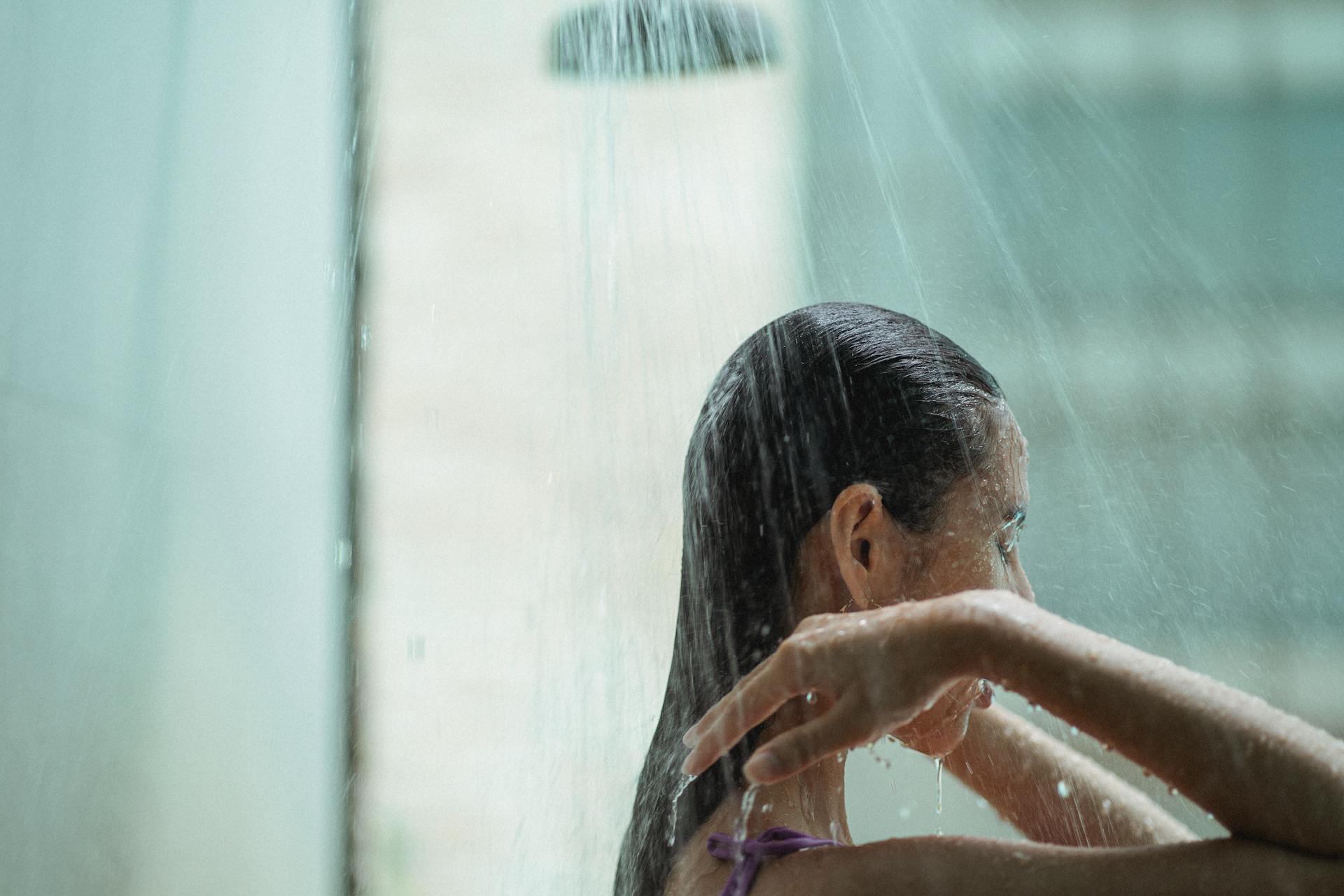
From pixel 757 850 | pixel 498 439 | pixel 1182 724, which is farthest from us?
pixel 498 439

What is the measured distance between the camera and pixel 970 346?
3.12m

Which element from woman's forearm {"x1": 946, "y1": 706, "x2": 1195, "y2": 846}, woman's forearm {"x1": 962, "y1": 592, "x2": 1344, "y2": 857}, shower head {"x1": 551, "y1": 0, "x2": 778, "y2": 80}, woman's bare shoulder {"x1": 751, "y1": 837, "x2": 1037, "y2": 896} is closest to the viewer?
woman's forearm {"x1": 962, "y1": 592, "x2": 1344, "y2": 857}

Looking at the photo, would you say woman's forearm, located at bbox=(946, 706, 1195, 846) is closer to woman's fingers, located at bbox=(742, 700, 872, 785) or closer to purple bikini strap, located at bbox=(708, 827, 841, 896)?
purple bikini strap, located at bbox=(708, 827, 841, 896)

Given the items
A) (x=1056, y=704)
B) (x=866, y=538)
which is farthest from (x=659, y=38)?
(x=1056, y=704)

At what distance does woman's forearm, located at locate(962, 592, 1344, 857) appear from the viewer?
2.67 feet

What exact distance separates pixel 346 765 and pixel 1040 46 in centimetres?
318

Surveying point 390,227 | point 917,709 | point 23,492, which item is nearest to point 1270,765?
point 917,709

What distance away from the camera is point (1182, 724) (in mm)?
847

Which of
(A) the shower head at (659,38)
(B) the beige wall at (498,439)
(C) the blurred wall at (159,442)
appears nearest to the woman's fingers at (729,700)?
Answer: (C) the blurred wall at (159,442)

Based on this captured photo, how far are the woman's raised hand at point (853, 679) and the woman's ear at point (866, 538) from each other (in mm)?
176

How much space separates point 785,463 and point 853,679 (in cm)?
31

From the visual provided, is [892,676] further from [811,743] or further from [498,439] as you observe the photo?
[498,439]

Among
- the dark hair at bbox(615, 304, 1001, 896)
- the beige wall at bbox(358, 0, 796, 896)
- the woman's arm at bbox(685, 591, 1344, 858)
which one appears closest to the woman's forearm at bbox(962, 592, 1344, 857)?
the woman's arm at bbox(685, 591, 1344, 858)

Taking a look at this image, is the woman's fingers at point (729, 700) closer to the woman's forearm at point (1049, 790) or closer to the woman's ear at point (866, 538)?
the woman's ear at point (866, 538)
